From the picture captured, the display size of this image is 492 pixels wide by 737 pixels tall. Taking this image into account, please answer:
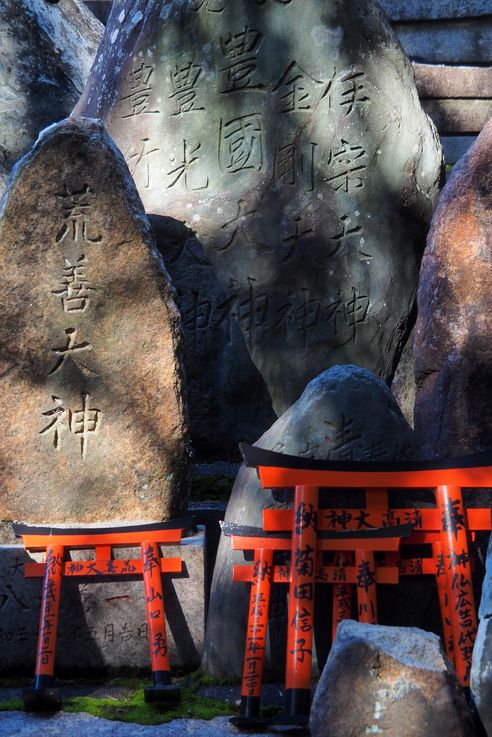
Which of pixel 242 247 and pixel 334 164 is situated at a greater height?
pixel 334 164

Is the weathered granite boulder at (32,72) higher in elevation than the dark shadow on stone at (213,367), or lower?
higher

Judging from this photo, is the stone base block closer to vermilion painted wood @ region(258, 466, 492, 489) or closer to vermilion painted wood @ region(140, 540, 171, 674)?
vermilion painted wood @ region(140, 540, 171, 674)

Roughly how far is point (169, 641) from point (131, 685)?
21 centimetres

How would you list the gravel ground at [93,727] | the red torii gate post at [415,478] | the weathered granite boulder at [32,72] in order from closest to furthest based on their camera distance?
the gravel ground at [93,727]
the red torii gate post at [415,478]
the weathered granite boulder at [32,72]

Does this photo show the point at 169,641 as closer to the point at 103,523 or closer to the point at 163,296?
the point at 103,523

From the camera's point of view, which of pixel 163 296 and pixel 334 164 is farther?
pixel 334 164

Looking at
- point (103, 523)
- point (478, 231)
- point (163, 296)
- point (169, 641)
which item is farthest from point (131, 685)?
point (478, 231)

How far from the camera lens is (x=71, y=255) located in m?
3.88

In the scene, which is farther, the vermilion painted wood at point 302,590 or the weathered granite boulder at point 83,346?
the weathered granite boulder at point 83,346

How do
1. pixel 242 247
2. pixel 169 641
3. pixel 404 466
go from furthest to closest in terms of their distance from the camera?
1. pixel 242 247
2. pixel 169 641
3. pixel 404 466

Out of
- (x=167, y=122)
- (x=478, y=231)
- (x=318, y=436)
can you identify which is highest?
(x=167, y=122)

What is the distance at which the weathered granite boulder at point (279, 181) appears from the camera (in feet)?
16.3

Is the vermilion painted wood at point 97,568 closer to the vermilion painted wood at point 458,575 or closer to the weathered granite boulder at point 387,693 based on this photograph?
the vermilion painted wood at point 458,575

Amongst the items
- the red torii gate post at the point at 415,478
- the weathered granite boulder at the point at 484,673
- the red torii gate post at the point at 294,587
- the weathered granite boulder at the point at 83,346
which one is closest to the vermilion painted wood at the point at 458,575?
the red torii gate post at the point at 415,478
